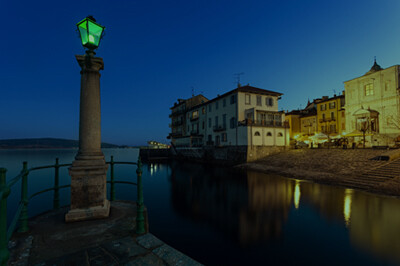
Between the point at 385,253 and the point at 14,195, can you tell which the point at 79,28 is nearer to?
the point at 385,253

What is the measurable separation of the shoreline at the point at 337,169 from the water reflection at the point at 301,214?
4.88 ft

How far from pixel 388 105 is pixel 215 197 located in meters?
29.9

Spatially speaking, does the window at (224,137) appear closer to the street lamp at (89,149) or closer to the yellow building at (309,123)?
the yellow building at (309,123)

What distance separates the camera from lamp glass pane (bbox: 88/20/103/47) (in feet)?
17.9

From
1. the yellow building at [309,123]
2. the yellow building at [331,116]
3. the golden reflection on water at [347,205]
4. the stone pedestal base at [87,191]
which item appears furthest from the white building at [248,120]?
the stone pedestal base at [87,191]

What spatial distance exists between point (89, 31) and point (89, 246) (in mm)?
5420

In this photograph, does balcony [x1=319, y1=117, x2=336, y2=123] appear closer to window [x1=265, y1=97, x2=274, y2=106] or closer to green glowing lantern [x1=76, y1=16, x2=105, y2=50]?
window [x1=265, y1=97, x2=274, y2=106]

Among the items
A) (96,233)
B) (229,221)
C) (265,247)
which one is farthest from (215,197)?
(96,233)

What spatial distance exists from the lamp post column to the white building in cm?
2714

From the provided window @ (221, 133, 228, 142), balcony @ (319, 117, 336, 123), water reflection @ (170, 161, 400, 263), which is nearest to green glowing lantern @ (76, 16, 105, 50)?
water reflection @ (170, 161, 400, 263)

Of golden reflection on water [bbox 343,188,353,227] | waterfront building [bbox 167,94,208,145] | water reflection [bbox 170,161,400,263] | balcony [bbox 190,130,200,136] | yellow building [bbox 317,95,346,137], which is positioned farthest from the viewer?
waterfront building [bbox 167,94,208,145]

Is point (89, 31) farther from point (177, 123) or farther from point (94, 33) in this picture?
point (177, 123)

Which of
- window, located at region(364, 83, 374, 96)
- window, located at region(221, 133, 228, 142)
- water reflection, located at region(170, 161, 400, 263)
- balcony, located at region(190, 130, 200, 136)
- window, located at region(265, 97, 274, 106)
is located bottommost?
water reflection, located at region(170, 161, 400, 263)

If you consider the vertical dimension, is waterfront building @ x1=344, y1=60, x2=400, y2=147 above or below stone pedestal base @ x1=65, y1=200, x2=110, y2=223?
above
